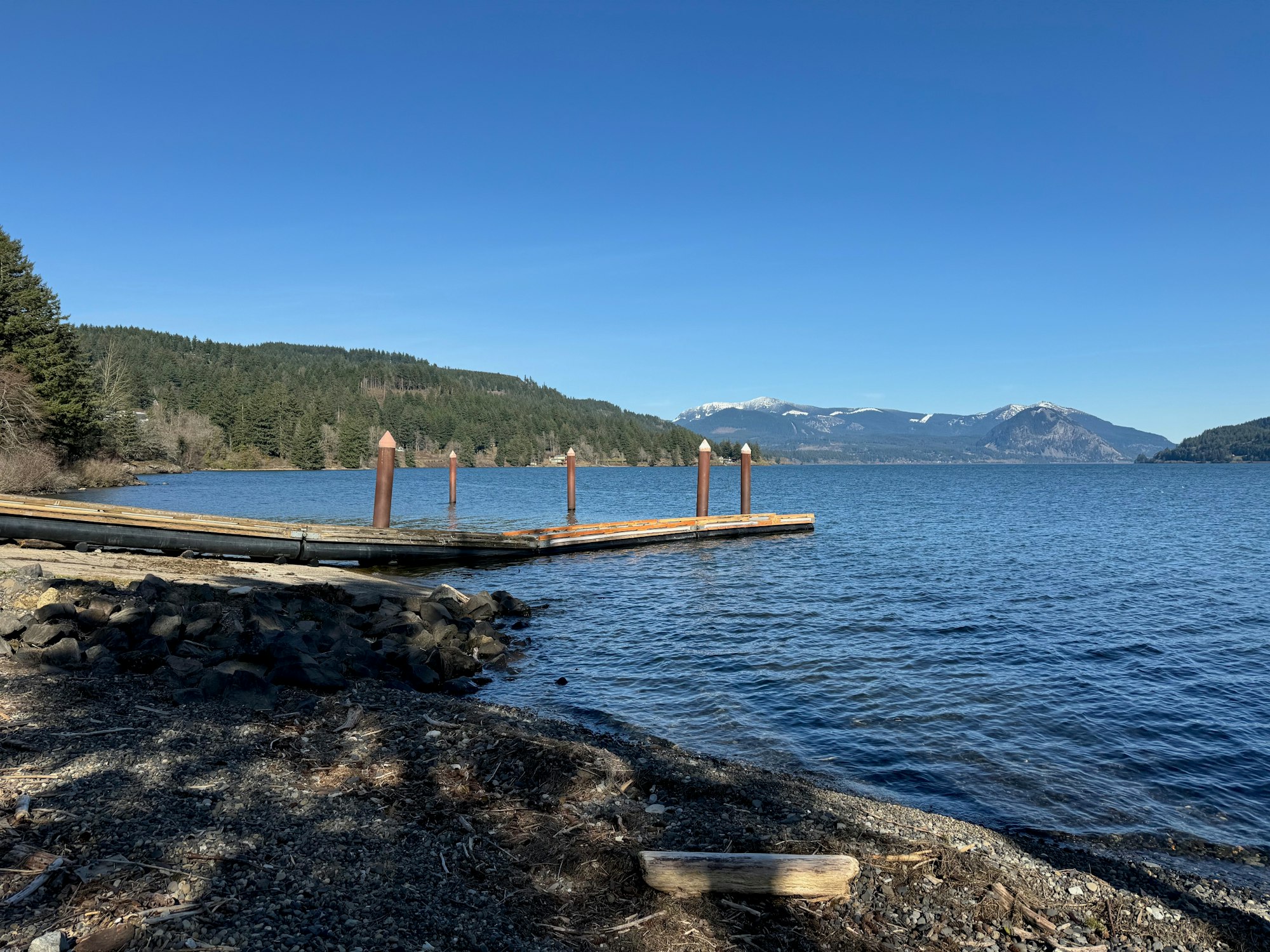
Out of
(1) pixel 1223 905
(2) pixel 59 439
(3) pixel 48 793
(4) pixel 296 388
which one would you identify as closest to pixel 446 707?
(3) pixel 48 793

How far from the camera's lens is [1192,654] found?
1392 cm

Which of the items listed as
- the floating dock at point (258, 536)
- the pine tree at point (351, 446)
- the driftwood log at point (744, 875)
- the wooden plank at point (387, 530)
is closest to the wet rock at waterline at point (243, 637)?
the driftwood log at point (744, 875)

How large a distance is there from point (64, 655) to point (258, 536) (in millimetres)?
13149

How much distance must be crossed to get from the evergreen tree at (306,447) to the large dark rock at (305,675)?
11979 centimetres

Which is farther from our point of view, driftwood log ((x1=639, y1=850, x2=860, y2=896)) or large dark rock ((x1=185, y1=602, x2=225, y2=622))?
large dark rock ((x1=185, y1=602, x2=225, y2=622))

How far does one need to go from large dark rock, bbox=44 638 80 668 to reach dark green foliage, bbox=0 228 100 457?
136 feet

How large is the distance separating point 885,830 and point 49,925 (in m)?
5.45

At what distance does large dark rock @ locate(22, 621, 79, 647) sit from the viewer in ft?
28.7

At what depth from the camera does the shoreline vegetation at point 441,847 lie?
3.96m

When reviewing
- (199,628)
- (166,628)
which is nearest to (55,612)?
(166,628)

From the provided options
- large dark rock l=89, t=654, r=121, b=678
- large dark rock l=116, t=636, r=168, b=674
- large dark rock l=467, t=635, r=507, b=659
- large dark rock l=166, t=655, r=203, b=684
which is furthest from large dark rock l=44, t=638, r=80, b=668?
large dark rock l=467, t=635, r=507, b=659

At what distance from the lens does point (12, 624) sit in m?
8.74

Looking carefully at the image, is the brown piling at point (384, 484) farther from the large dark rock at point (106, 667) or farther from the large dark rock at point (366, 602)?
the large dark rock at point (106, 667)

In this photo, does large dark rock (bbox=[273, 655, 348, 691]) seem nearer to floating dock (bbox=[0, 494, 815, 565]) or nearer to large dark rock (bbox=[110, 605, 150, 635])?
large dark rock (bbox=[110, 605, 150, 635])
